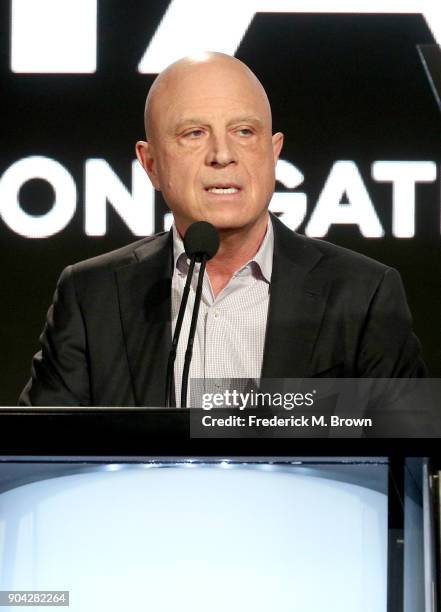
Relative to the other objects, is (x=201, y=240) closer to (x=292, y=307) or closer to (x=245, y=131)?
(x=292, y=307)

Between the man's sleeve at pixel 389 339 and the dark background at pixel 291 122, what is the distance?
0.70 metres

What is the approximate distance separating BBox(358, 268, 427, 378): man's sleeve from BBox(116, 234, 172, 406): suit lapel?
31 cm

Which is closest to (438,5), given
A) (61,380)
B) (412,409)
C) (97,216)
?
(97,216)

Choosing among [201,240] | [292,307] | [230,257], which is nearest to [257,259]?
[230,257]

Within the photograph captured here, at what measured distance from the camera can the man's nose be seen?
1962 mm

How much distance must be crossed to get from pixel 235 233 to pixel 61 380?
443 millimetres

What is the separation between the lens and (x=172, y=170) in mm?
2037

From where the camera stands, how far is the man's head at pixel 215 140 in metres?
1.94

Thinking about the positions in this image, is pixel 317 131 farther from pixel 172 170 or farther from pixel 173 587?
pixel 173 587

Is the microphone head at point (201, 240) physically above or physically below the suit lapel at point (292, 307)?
below

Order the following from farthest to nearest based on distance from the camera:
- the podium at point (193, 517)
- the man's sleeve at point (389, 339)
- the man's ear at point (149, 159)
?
the man's ear at point (149, 159) < the man's sleeve at point (389, 339) < the podium at point (193, 517)

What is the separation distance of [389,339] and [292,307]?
162 mm

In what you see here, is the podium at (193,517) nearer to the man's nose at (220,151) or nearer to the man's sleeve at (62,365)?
the man's sleeve at (62,365)

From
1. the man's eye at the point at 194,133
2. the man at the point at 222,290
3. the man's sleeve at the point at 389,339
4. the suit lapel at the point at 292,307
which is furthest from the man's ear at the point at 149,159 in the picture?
the man's sleeve at the point at 389,339
